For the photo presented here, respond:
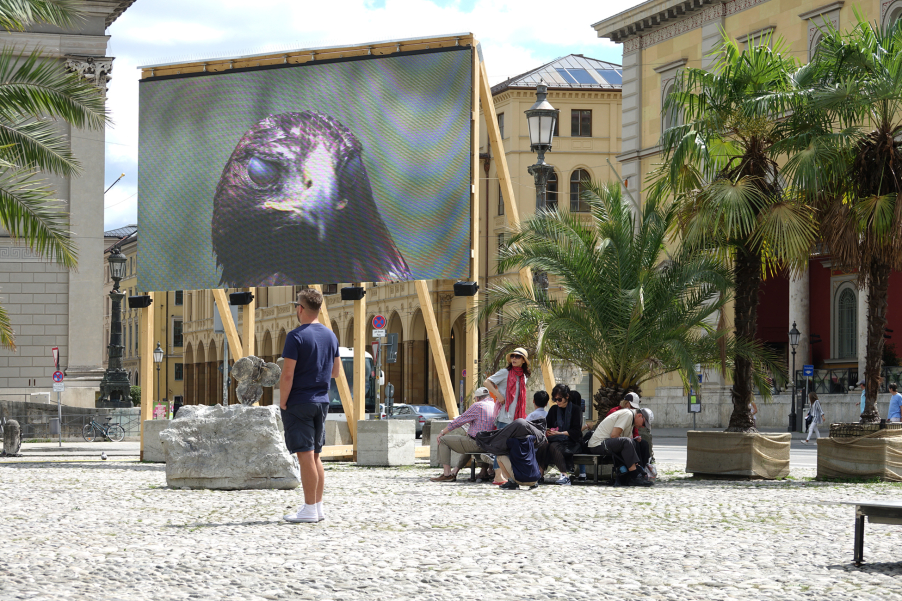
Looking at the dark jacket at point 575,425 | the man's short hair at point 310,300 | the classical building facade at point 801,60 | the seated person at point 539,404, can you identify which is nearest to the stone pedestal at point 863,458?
the dark jacket at point 575,425

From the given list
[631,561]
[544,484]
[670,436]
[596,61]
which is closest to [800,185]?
[544,484]

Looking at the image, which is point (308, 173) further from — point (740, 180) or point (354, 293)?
point (740, 180)

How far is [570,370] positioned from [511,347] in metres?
3.56

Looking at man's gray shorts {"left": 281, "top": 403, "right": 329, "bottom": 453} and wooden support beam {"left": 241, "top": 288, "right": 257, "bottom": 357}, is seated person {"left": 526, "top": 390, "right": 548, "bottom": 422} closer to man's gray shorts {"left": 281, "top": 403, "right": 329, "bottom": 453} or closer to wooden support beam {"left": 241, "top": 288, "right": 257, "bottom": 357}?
man's gray shorts {"left": 281, "top": 403, "right": 329, "bottom": 453}

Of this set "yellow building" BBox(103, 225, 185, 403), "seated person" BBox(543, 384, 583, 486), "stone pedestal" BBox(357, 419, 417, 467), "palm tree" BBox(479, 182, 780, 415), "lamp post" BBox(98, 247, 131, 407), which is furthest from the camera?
"yellow building" BBox(103, 225, 185, 403)

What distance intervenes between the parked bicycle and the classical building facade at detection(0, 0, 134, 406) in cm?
337

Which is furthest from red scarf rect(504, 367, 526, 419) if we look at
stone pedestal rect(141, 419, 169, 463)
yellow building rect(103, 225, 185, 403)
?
yellow building rect(103, 225, 185, 403)

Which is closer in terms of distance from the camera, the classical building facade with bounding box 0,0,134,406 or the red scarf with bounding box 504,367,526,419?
the red scarf with bounding box 504,367,526,419

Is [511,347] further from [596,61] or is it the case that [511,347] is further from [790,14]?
[596,61]

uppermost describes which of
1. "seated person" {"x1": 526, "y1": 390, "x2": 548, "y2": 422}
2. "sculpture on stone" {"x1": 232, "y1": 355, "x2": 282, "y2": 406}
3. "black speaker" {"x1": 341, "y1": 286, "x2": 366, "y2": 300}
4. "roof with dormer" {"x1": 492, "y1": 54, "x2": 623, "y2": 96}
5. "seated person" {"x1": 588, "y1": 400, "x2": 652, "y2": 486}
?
"roof with dormer" {"x1": 492, "y1": 54, "x2": 623, "y2": 96}

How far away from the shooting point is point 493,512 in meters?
11.7

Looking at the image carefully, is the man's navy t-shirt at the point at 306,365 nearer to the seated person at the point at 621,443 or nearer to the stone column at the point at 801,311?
the seated person at the point at 621,443

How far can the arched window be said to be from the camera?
4444cm

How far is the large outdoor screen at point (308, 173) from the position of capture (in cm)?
1928
